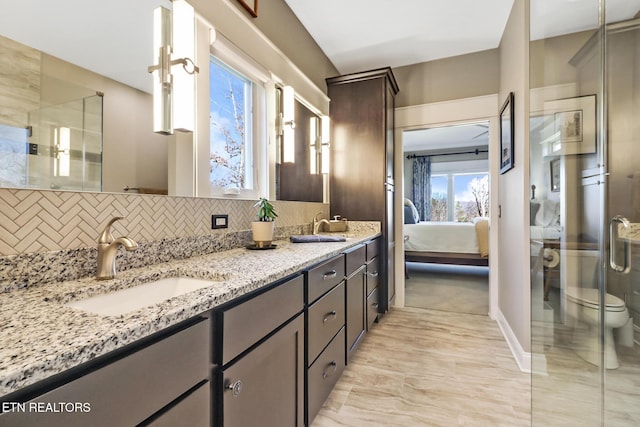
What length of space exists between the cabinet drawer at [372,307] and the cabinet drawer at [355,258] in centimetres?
41

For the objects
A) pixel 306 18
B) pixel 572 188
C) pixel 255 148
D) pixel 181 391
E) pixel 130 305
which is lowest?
pixel 181 391

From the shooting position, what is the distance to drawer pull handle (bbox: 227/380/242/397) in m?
0.78

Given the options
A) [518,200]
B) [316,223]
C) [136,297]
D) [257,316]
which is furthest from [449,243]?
[136,297]

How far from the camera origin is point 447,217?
7402 mm

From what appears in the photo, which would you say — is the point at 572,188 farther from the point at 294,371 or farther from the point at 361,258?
the point at 294,371

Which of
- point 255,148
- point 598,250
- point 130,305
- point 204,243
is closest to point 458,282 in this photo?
point 598,250

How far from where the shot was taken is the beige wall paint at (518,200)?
1.95 m

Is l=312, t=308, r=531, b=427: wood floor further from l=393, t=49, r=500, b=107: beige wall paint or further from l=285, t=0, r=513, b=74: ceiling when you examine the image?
l=285, t=0, r=513, b=74: ceiling

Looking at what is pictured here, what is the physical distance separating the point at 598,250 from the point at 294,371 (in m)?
1.89

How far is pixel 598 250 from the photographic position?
170cm

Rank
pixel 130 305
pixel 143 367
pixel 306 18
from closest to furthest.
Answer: pixel 143 367 < pixel 130 305 < pixel 306 18

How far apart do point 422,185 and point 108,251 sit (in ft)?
24.1

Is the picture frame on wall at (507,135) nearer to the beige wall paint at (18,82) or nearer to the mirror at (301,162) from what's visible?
the mirror at (301,162)

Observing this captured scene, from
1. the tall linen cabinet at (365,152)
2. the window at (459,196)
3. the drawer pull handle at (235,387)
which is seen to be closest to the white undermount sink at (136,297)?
the drawer pull handle at (235,387)
